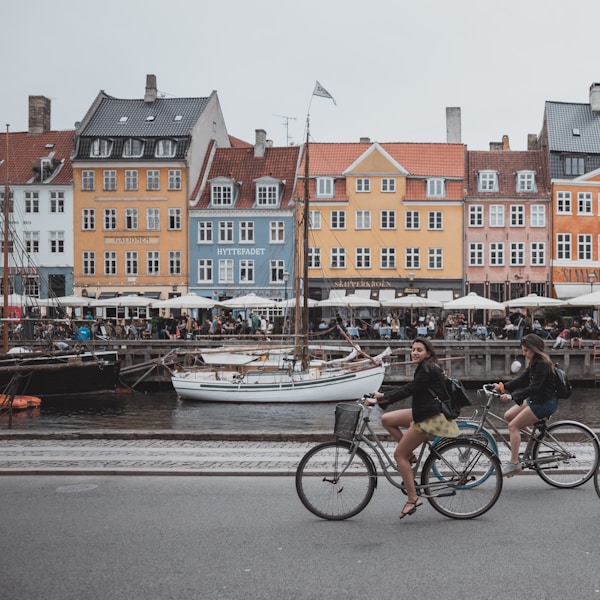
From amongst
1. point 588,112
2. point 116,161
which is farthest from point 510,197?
point 116,161

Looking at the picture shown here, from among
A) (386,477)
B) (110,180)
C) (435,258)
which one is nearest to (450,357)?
(435,258)

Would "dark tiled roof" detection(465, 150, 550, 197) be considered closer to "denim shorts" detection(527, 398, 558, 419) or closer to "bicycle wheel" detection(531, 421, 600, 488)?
"bicycle wheel" detection(531, 421, 600, 488)

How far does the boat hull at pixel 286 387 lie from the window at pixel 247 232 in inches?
886

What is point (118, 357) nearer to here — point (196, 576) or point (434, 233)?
point (434, 233)

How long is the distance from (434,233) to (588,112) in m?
Answer: 12.8

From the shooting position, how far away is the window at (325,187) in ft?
167

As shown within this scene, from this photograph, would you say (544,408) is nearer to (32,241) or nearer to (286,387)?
(286,387)

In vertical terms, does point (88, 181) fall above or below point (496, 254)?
above

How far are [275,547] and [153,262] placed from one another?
151 ft

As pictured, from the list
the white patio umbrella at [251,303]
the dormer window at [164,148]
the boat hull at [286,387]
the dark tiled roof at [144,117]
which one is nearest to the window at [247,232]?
the dormer window at [164,148]

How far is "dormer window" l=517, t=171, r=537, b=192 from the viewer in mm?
50000

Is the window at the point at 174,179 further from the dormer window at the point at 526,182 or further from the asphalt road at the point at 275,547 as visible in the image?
the asphalt road at the point at 275,547

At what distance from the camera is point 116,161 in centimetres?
5144

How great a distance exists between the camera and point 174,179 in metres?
51.4
